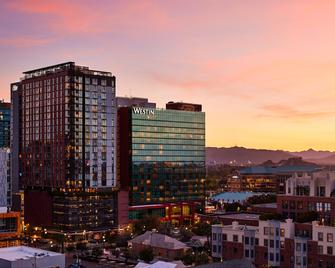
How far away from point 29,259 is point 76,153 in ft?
255

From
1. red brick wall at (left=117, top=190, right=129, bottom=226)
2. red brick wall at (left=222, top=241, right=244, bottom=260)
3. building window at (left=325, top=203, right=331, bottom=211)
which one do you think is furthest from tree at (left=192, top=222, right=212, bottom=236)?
building window at (left=325, top=203, right=331, bottom=211)

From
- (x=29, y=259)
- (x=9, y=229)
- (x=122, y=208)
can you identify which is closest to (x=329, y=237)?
(x=29, y=259)

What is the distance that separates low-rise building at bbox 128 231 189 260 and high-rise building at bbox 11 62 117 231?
41187mm

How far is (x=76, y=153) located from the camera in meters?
183

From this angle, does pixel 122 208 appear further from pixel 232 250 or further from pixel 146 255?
pixel 232 250

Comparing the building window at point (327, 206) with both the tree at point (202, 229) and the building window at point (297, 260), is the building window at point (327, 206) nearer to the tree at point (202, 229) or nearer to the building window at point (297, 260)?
the building window at point (297, 260)

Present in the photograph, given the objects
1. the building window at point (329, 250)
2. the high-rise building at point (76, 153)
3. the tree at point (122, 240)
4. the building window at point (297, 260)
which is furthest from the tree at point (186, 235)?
the building window at point (329, 250)

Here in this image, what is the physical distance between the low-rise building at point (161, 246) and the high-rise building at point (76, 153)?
4119 cm

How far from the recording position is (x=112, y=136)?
191500mm

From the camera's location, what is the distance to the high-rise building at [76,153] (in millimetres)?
181750

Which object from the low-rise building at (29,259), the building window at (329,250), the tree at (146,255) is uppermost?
the building window at (329,250)

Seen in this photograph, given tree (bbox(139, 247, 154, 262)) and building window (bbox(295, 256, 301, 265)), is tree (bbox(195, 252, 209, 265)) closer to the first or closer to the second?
tree (bbox(139, 247, 154, 262))

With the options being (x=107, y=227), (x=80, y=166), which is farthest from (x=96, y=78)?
(x=107, y=227)

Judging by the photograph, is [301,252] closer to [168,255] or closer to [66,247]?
[168,255]
